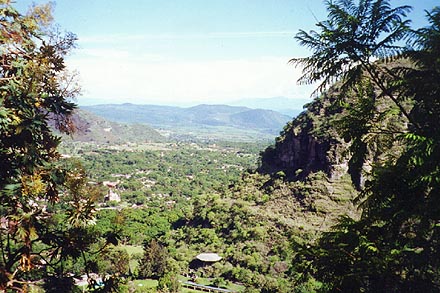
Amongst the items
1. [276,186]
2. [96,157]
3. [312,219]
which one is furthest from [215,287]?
[96,157]

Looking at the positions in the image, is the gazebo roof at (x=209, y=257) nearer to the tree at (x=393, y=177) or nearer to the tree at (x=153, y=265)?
the tree at (x=153, y=265)

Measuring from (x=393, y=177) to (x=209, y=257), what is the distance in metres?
33.8

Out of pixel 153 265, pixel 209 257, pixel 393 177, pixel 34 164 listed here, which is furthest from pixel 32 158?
pixel 209 257

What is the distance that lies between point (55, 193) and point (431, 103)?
7339 mm

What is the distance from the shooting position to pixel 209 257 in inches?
1492

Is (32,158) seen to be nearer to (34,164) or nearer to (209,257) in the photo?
(34,164)

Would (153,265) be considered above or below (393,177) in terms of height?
below

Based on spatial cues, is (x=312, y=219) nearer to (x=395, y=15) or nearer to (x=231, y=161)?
(x=395, y=15)

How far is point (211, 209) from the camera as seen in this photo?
1854 inches

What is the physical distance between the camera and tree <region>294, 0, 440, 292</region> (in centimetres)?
580

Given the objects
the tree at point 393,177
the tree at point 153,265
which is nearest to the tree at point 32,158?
the tree at point 393,177

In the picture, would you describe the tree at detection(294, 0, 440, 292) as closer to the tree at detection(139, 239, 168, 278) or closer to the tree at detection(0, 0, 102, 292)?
the tree at detection(0, 0, 102, 292)

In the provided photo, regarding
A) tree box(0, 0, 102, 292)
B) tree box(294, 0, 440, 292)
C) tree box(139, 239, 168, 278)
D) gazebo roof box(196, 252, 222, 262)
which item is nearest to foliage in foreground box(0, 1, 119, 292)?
tree box(0, 0, 102, 292)

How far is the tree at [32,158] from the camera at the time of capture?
5.96 m
